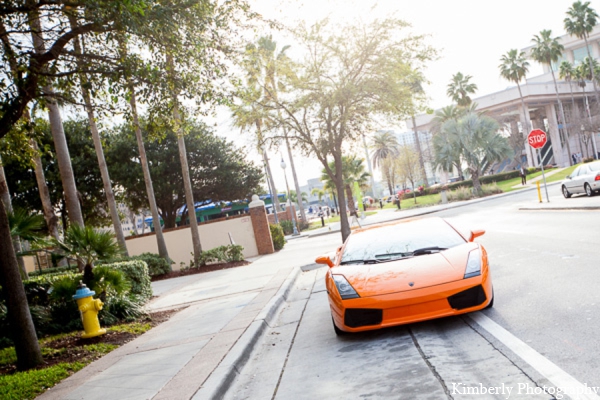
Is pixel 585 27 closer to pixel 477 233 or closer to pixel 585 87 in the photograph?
pixel 585 87

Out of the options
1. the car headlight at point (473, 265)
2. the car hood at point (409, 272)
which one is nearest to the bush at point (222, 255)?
the car hood at point (409, 272)

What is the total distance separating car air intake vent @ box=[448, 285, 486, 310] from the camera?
5.63 meters

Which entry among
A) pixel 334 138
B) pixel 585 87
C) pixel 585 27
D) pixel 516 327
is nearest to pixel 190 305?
pixel 516 327

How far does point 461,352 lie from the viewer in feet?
16.0

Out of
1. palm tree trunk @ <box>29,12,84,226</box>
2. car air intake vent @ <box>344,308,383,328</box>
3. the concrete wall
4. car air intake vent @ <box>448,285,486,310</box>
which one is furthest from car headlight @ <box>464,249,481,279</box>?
the concrete wall

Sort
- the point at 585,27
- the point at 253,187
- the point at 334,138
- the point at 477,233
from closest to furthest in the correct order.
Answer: the point at 477,233 → the point at 334,138 → the point at 253,187 → the point at 585,27

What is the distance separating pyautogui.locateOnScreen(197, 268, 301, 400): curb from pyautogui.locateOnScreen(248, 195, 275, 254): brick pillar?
18.3 m

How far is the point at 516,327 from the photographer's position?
17.6 ft

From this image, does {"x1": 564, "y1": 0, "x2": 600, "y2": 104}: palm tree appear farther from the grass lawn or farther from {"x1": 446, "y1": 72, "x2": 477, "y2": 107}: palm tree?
the grass lawn

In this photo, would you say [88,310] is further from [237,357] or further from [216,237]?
[216,237]

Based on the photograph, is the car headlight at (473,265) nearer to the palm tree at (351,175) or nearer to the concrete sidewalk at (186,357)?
the concrete sidewalk at (186,357)

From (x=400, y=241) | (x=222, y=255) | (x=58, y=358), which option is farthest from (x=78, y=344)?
(x=222, y=255)

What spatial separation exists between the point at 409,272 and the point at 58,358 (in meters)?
5.21

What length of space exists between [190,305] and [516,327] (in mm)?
8109
